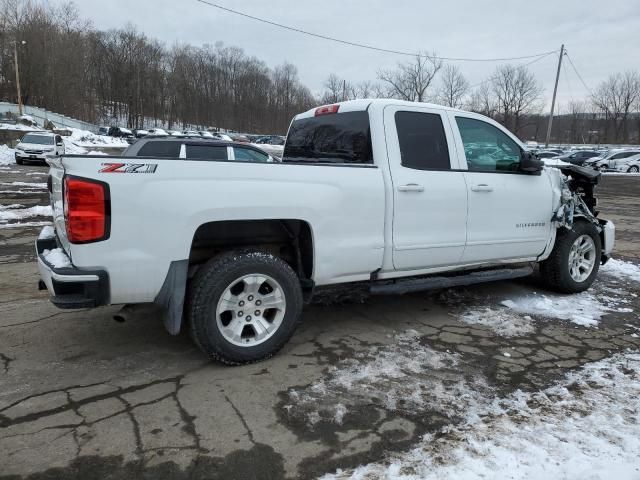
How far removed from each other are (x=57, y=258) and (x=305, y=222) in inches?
69.3

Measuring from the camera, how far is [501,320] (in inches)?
190

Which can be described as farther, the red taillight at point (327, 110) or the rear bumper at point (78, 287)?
the red taillight at point (327, 110)

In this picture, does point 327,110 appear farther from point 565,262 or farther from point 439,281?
point 565,262

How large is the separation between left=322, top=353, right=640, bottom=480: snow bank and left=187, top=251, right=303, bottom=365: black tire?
4.38 feet

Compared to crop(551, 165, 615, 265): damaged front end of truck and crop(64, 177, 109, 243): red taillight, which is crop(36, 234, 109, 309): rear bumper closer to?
crop(64, 177, 109, 243): red taillight

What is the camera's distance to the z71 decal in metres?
3.02

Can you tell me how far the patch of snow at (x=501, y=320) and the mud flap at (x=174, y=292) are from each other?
9.21 feet

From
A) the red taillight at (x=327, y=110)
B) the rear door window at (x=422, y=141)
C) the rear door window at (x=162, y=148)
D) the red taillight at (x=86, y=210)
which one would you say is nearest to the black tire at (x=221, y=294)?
the red taillight at (x=86, y=210)

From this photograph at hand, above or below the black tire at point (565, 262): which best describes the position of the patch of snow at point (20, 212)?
below

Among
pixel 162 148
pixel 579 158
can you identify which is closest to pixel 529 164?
pixel 162 148

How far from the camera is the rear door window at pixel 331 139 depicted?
433cm

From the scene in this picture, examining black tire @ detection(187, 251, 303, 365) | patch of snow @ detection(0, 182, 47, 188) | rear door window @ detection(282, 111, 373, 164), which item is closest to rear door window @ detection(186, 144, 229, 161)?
rear door window @ detection(282, 111, 373, 164)

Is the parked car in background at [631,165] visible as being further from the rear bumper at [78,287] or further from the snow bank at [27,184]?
the rear bumper at [78,287]

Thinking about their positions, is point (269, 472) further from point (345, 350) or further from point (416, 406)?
point (345, 350)
